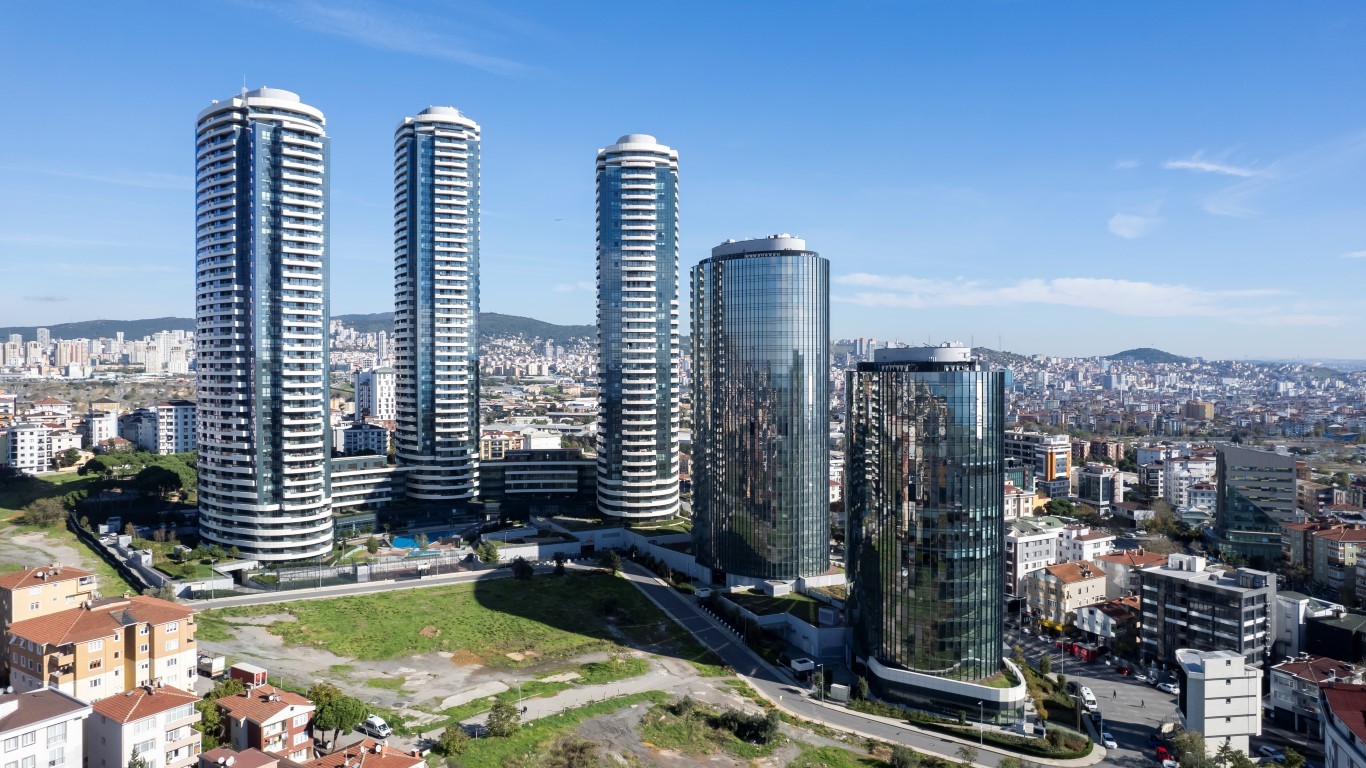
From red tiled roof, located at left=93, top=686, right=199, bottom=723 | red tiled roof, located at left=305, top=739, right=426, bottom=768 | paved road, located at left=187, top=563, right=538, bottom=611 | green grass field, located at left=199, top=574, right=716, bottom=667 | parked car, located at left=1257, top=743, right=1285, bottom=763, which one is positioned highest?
red tiled roof, located at left=93, top=686, right=199, bottom=723

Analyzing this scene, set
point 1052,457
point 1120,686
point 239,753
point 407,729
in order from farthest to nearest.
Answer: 1. point 1052,457
2. point 1120,686
3. point 407,729
4. point 239,753

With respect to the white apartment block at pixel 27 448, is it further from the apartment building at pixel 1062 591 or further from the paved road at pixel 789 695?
the apartment building at pixel 1062 591

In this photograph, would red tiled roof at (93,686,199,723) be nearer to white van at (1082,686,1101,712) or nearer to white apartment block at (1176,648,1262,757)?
white van at (1082,686,1101,712)

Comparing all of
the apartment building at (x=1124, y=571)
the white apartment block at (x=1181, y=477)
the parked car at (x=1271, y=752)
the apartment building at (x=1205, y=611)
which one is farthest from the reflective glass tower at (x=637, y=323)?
the white apartment block at (x=1181, y=477)

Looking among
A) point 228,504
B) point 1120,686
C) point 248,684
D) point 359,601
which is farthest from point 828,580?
point 228,504

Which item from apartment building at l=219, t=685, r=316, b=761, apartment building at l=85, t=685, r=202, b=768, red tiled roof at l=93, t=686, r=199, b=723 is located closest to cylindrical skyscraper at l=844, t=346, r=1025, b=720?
apartment building at l=219, t=685, r=316, b=761

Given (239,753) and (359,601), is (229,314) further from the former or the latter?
(239,753)

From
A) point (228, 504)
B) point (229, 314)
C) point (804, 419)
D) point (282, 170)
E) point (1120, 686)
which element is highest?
point (282, 170)
